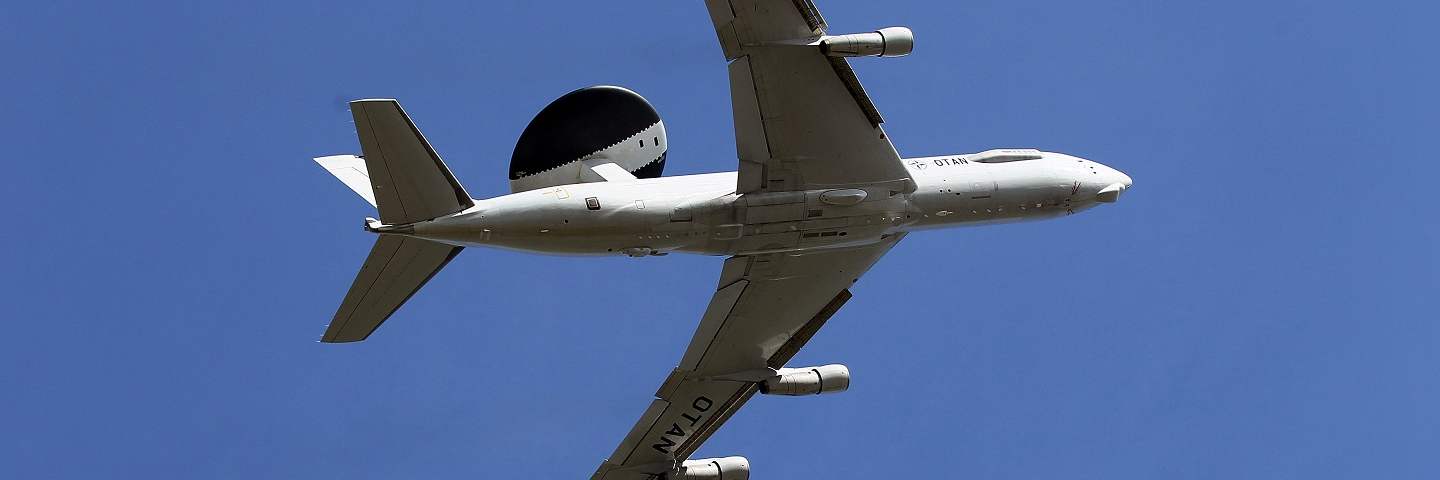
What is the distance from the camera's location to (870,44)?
39.8m

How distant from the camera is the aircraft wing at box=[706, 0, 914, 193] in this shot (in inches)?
1556

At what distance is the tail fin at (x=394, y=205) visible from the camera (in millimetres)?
37938

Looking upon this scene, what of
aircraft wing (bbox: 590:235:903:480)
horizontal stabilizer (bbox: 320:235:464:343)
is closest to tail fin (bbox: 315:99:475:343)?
horizontal stabilizer (bbox: 320:235:464:343)

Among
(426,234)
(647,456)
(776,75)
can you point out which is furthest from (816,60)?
(647,456)

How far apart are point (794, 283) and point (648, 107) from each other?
6.30 meters

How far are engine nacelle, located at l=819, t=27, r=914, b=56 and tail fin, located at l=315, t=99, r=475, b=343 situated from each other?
30.1 ft

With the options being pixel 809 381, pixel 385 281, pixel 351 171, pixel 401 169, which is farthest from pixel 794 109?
pixel 351 171

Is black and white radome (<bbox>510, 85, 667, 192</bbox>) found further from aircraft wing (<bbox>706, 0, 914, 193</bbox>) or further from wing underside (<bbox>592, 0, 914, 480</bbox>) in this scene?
aircraft wing (<bbox>706, 0, 914, 193</bbox>)

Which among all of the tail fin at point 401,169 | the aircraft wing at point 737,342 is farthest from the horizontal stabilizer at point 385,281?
the aircraft wing at point 737,342

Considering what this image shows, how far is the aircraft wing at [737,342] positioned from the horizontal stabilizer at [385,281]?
28.8 ft

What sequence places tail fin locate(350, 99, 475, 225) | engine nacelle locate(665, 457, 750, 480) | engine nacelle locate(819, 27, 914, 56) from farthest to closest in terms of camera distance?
engine nacelle locate(665, 457, 750, 480) → engine nacelle locate(819, 27, 914, 56) → tail fin locate(350, 99, 475, 225)

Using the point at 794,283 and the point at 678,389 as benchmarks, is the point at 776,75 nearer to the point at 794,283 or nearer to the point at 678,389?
the point at 794,283

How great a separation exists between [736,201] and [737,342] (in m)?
7.18

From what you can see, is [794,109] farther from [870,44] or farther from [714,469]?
[714,469]
